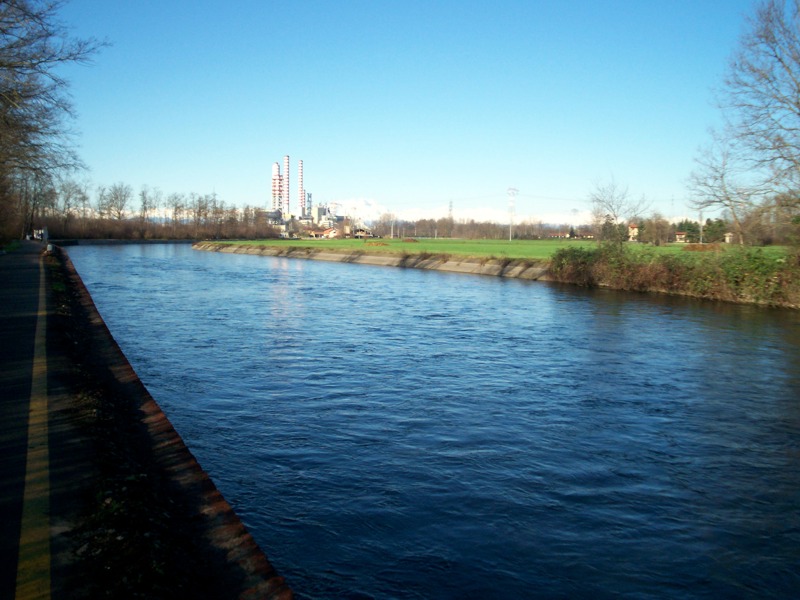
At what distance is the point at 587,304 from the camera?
2847 cm

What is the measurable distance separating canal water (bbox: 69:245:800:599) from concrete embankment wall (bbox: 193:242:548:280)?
83.9 ft

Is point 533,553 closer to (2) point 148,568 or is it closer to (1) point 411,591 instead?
(1) point 411,591

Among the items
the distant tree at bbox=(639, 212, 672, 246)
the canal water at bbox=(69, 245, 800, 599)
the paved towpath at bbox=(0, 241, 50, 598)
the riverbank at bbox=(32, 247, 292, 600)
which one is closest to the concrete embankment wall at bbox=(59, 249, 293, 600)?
the riverbank at bbox=(32, 247, 292, 600)

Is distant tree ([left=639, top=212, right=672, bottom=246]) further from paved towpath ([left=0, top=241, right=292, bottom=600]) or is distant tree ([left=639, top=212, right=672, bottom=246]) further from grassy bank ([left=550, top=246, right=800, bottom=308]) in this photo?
paved towpath ([left=0, top=241, right=292, bottom=600])

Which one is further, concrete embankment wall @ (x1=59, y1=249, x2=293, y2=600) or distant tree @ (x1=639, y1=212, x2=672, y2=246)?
distant tree @ (x1=639, y1=212, x2=672, y2=246)

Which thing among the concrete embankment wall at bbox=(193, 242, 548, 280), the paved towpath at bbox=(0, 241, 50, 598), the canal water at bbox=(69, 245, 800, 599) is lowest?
the canal water at bbox=(69, 245, 800, 599)

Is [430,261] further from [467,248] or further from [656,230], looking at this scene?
[656,230]

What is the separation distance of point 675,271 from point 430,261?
87.5ft

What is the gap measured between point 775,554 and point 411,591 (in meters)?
3.61

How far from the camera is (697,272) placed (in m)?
31.5

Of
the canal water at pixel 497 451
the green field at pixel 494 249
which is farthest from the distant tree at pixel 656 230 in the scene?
the canal water at pixel 497 451

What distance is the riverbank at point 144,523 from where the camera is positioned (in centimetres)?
446

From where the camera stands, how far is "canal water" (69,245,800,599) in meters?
5.84

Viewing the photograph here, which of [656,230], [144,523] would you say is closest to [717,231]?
[144,523]
